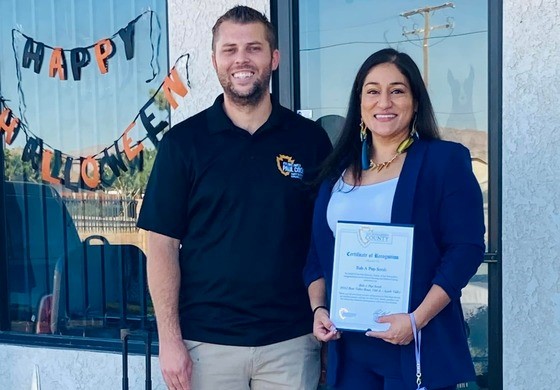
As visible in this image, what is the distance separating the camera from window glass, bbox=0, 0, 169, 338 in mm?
4094

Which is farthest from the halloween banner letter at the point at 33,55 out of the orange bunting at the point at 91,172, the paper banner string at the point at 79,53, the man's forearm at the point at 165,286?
the man's forearm at the point at 165,286

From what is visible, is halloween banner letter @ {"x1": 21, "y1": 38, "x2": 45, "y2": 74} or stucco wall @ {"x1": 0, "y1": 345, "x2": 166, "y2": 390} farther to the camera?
halloween banner letter @ {"x1": 21, "y1": 38, "x2": 45, "y2": 74}

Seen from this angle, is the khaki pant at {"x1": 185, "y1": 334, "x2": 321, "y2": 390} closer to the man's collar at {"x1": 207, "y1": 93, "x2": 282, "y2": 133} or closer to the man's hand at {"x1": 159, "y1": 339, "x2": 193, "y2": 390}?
the man's hand at {"x1": 159, "y1": 339, "x2": 193, "y2": 390}

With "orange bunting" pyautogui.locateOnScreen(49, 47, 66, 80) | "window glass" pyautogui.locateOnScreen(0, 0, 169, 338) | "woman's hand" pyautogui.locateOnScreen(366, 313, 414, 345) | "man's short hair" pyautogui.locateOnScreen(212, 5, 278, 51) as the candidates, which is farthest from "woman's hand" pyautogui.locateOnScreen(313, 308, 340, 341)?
"orange bunting" pyautogui.locateOnScreen(49, 47, 66, 80)

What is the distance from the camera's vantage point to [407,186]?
218cm

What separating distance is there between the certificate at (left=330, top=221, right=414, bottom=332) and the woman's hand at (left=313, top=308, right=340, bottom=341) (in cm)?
5

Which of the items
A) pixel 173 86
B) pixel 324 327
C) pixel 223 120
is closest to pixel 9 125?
pixel 173 86

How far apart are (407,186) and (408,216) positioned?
0.09 metres

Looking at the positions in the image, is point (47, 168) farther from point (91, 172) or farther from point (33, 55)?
point (33, 55)

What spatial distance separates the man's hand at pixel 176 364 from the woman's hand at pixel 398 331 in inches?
30.6

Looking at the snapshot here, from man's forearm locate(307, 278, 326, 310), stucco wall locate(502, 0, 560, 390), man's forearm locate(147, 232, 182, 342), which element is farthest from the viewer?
stucco wall locate(502, 0, 560, 390)

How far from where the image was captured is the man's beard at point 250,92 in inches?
101

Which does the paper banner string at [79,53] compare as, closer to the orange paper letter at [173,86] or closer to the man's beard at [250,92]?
the orange paper letter at [173,86]

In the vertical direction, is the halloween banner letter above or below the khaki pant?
above
